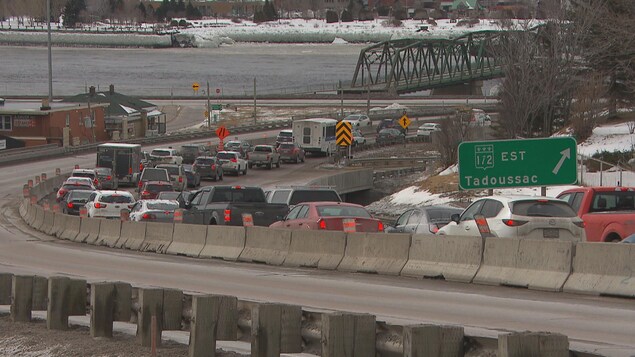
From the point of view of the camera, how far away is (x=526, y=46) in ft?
233

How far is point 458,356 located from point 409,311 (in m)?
6.53

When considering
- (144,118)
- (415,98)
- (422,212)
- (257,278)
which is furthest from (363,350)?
(415,98)

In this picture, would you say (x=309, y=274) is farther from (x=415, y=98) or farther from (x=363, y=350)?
(x=415, y=98)

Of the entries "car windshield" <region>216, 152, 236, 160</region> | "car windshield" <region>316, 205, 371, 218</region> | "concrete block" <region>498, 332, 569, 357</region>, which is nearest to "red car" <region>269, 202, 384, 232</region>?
"car windshield" <region>316, 205, 371, 218</region>

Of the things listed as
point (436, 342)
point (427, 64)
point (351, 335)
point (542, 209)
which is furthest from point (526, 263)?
point (427, 64)

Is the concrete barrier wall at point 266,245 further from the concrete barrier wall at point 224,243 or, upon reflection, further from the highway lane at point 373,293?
the highway lane at point 373,293

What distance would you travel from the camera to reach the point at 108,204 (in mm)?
44406

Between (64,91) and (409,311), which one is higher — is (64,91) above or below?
below

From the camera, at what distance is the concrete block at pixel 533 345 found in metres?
10.1

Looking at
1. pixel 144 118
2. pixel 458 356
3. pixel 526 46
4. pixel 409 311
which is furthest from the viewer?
pixel 144 118

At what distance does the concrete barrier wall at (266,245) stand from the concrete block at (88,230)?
925 cm

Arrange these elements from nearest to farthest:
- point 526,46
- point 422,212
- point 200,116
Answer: point 422,212
point 526,46
point 200,116

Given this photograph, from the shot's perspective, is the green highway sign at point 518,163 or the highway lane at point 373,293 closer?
the highway lane at point 373,293

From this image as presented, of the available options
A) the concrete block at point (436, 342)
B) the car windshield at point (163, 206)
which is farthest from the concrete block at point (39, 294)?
the car windshield at point (163, 206)
